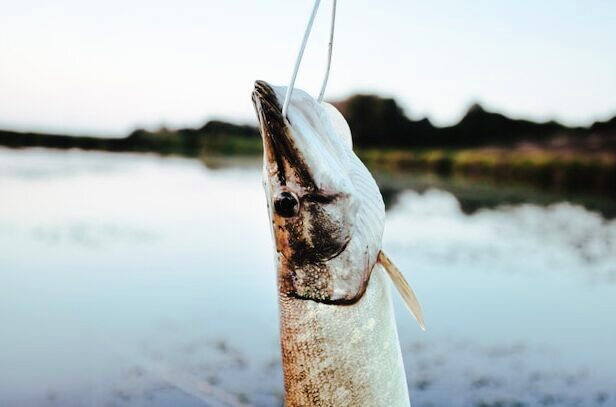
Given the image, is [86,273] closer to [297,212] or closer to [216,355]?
[216,355]

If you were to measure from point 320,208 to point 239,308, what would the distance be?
7124 millimetres

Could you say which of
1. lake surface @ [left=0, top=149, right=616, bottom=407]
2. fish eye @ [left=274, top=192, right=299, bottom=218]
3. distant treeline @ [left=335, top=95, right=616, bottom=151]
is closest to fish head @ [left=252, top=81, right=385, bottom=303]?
fish eye @ [left=274, top=192, right=299, bottom=218]

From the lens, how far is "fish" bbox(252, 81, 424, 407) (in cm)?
197

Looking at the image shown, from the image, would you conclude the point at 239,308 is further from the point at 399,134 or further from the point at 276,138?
the point at 399,134

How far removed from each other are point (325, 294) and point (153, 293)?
819 centimetres

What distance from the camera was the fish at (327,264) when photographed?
6.46 ft

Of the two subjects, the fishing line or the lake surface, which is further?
the lake surface

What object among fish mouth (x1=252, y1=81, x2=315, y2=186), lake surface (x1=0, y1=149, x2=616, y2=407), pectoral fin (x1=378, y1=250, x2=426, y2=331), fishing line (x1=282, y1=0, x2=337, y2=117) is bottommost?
lake surface (x1=0, y1=149, x2=616, y2=407)

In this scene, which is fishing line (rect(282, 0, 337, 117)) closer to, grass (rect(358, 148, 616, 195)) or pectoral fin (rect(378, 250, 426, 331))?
pectoral fin (rect(378, 250, 426, 331))

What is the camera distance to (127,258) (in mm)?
12211

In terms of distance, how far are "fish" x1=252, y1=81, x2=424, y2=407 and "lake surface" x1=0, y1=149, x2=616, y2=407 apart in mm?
3793

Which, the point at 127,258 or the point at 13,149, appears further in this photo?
the point at 13,149

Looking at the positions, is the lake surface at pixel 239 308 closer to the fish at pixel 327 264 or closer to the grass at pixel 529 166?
the fish at pixel 327 264

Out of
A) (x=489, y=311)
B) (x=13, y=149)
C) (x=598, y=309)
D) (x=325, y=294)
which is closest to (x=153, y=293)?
(x=489, y=311)
